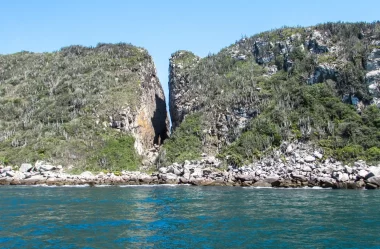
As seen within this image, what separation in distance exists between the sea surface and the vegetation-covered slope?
43660 millimetres

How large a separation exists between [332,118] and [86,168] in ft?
202

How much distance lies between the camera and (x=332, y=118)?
87.4 meters

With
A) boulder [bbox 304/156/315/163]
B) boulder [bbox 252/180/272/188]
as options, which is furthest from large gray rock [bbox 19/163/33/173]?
boulder [bbox 304/156/315/163]

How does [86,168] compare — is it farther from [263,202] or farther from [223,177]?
[263,202]

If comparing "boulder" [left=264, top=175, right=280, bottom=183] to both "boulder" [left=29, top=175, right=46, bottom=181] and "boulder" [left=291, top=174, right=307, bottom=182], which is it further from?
"boulder" [left=29, top=175, right=46, bottom=181]

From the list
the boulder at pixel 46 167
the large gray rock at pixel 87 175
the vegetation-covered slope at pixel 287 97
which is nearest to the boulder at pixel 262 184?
the vegetation-covered slope at pixel 287 97

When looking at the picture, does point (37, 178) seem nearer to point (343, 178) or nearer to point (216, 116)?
point (216, 116)

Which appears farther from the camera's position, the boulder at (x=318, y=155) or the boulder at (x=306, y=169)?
the boulder at (x=318, y=155)

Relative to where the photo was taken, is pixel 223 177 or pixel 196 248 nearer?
pixel 196 248

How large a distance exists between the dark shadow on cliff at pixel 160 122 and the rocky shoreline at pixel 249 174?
43967 millimetres

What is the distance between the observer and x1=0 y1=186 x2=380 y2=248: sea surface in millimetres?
22203

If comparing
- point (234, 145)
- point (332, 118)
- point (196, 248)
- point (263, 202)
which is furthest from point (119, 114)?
point (196, 248)

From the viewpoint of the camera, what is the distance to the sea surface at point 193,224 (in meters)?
22.2

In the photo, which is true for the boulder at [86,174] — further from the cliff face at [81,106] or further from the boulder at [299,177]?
the boulder at [299,177]
